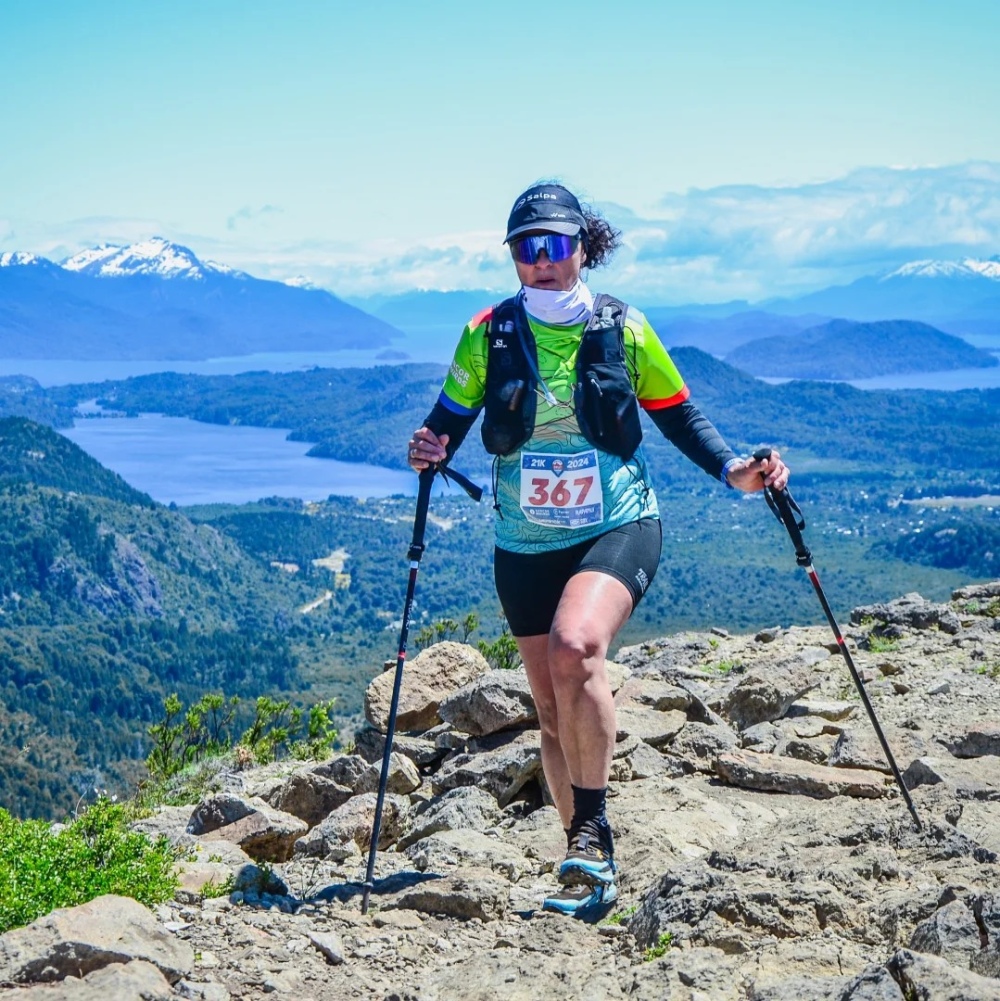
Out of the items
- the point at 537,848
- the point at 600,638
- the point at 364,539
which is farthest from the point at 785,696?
the point at 364,539

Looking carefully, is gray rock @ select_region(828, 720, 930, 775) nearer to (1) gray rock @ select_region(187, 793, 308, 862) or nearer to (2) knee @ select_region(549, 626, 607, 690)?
(2) knee @ select_region(549, 626, 607, 690)

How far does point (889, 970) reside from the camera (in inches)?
137

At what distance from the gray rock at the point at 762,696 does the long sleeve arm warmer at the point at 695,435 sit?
3.87m

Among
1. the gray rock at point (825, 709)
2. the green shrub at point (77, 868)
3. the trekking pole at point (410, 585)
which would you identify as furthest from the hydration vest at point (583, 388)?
the gray rock at point (825, 709)

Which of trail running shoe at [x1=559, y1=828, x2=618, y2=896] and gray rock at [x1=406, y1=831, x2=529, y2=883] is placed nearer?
trail running shoe at [x1=559, y1=828, x2=618, y2=896]

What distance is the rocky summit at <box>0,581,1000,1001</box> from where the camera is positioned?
395cm

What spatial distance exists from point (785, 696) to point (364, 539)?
187 meters

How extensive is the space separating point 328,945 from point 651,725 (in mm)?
3821

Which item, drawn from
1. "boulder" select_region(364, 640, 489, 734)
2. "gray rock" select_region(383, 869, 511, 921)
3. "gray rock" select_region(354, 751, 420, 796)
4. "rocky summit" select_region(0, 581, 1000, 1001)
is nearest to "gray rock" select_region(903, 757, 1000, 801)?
"rocky summit" select_region(0, 581, 1000, 1001)

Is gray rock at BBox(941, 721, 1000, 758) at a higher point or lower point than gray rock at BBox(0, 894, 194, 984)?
lower

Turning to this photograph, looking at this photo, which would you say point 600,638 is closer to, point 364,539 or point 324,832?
point 324,832

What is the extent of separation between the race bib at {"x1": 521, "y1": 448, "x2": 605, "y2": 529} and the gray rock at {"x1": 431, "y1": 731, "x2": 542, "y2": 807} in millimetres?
2412

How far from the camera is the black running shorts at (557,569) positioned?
4.99 meters

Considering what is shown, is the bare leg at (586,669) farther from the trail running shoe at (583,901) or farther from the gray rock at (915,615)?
the gray rock at (915,615)
